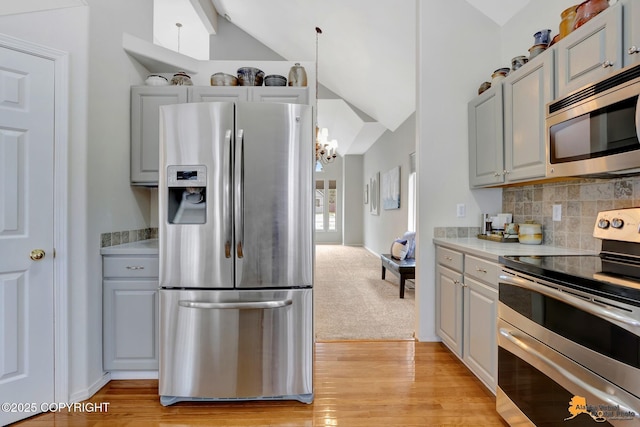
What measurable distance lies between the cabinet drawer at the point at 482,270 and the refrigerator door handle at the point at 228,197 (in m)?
1.54

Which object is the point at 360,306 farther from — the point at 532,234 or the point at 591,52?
the point at 591,52

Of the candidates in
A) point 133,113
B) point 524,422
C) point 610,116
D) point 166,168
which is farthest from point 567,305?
point 133,113

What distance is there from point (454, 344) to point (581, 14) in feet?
7.17

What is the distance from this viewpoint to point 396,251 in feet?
15.0

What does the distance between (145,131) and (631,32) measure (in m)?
2.93

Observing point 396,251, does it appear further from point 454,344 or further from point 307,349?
point 307,349

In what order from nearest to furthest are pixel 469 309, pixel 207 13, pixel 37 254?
pixel 37 254 < pixel 469 309 < pixel 207 13

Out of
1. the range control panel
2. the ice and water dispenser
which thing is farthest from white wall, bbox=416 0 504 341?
the ice and water dispenser

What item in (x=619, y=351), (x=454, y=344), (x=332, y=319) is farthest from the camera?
(x=332, y=319)

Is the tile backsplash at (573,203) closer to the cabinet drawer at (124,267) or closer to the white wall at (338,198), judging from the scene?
the cabinet drawer at (124,267)

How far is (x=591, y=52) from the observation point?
5.37 ft

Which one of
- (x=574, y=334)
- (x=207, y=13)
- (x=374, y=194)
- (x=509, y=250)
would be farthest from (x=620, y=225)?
(x=374, y=194)

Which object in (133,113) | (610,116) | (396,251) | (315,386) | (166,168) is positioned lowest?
(315,386)

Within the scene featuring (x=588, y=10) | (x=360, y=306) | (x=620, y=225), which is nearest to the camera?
(x=620, y=225)
